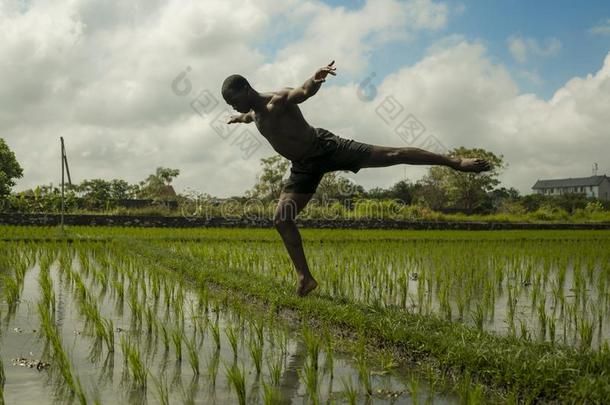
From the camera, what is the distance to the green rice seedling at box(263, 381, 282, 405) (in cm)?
195

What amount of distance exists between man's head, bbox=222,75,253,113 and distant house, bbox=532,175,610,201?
7233 centimetres

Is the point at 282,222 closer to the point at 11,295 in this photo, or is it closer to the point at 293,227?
the point at 293,227

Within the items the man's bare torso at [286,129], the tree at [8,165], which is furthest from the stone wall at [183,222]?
the tree at [8,165]

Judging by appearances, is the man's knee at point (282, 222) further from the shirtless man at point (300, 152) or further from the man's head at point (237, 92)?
the man's head at point (237, 92)

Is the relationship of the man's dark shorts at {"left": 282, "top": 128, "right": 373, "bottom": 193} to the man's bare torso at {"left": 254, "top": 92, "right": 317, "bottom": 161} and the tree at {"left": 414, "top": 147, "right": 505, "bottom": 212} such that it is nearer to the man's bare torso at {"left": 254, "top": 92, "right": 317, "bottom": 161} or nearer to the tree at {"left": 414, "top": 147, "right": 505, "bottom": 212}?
the man's bare torso at {"left": 254, "top": 92, "right": 317, "bottom": 161}

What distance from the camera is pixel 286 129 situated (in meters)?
4.00

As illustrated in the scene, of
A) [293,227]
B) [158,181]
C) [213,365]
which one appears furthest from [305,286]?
[158,181]

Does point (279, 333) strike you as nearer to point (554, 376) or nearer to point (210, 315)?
point (210, 315)

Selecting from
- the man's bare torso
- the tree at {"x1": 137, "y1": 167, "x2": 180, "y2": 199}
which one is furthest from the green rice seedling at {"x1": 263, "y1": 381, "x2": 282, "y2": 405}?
the tree at {"x1": 137, "y1": 167, "x2": 180, "y2": 199}

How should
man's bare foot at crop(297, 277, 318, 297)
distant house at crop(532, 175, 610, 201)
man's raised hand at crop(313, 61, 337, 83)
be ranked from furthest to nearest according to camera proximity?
distant house at crop(532, 175, 610, 201) → man's bare foot at crop(297, 277, 318, 297) → man's raised hand at crop(313, 61, 337, 83)

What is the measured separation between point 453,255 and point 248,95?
18.0 feet

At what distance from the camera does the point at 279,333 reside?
3.19 m

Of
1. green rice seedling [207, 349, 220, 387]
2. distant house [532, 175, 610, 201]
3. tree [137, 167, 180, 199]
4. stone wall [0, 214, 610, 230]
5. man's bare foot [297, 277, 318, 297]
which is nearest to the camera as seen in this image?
green rice seedling [207, 349, 220, 387]

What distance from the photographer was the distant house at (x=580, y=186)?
7519 centimetres
